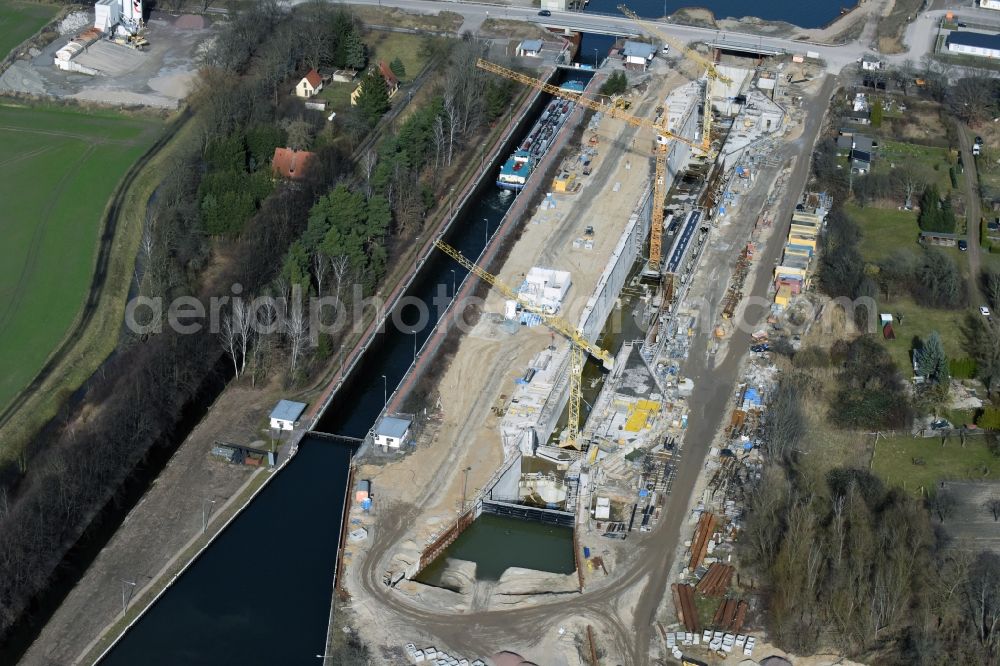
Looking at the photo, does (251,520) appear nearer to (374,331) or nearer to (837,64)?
(374,331)

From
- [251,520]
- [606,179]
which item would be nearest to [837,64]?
[606,179]

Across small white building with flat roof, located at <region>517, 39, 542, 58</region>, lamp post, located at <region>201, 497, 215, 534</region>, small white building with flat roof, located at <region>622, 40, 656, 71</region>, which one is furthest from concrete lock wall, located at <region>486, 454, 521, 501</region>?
small white building with flat roof, located at <region>517, 39, 542, 58</region>

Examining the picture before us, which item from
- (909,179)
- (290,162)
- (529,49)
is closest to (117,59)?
(290,162)

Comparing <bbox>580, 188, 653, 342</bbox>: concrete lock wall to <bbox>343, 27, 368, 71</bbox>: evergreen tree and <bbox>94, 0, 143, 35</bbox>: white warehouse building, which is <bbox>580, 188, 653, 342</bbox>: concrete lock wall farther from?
<bbox>94, 0, 143, 35</bbox>: white warehouse building

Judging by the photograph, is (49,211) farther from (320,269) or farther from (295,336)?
(295,336)

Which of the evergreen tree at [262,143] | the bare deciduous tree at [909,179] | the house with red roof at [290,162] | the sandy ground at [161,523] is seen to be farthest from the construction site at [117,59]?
the bare deciduous tree at [909,179]
